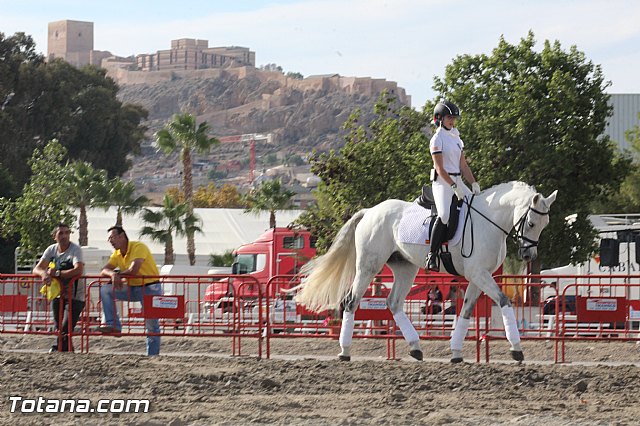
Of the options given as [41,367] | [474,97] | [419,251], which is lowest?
[41,367]

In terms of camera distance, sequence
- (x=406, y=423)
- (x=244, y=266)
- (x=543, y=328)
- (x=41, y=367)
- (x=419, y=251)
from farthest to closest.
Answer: (x=244, y=266), (x=543, y=328), (x=419, y=251), (x=41, y=367), (x=406, y=423)

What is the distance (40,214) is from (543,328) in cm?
3640

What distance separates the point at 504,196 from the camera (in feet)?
46.5

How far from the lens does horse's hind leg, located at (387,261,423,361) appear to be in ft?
48.3

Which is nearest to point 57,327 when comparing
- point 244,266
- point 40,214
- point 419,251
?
point 419,251

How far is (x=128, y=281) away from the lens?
17234 millimetres

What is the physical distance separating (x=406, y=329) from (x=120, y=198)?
5035 centimetres

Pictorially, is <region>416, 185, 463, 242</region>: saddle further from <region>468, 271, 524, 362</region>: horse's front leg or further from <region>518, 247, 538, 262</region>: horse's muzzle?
<region>518, 247, 538, 262</region>: horse's muzzle

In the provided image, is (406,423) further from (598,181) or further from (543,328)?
(598,181)

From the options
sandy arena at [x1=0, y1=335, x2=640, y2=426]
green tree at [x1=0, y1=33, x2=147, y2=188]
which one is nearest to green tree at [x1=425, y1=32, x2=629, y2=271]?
sandy arena at [x1=0, y1=335, x2=640, y2=426]

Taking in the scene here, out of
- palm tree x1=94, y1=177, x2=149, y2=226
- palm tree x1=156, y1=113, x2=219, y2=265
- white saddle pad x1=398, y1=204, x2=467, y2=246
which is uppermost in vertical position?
palm tree x1=156, y1=113, x2=219, y2=265

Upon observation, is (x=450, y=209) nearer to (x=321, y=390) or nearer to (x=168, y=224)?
(x=321, y=390)

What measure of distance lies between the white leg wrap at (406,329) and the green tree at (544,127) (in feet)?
71.6

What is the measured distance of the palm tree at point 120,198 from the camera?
62.1 meters
